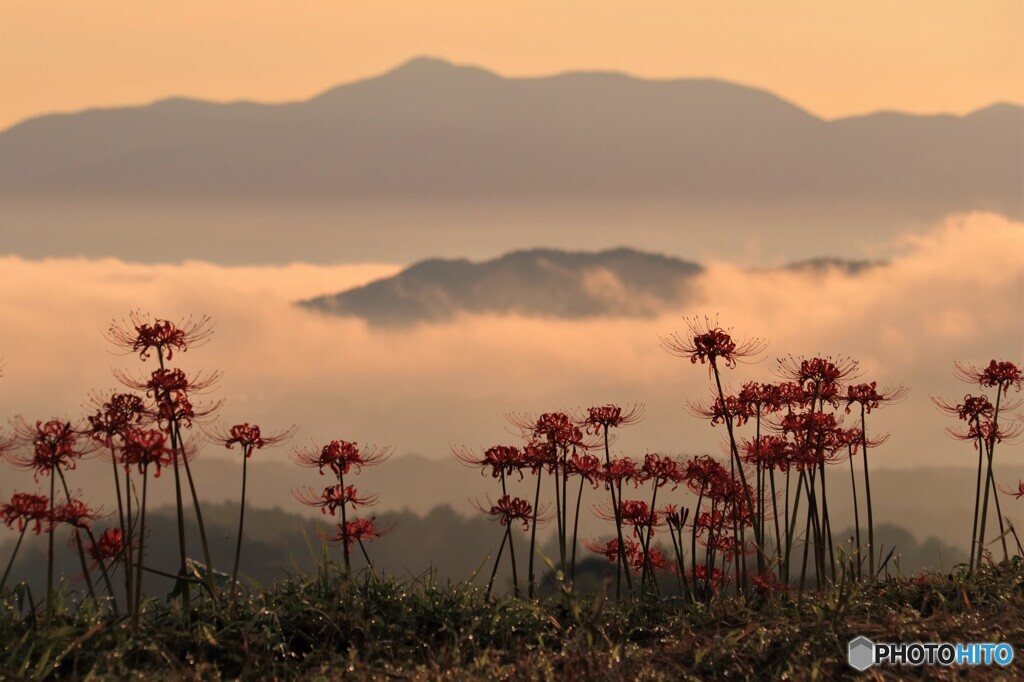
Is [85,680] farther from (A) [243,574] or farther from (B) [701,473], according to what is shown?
(B) [701,473]

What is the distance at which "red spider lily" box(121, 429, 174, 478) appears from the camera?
20.5 ft

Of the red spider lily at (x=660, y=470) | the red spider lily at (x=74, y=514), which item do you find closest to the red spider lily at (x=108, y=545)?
the red spider lily at (x=74, y=514)

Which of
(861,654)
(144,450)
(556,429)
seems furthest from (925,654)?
(144,450)

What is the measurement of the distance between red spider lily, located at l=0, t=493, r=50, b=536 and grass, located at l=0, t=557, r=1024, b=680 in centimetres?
Result: 64

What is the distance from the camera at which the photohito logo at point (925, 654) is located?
249 inches

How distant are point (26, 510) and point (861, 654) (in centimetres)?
500

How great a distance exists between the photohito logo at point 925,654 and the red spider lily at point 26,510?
15.8 feet

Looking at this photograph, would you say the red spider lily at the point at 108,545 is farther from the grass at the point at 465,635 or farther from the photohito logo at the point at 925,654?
the photohito logo at the point at 925,654

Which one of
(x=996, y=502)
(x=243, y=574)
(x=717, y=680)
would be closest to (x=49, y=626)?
(x=243, y=574)

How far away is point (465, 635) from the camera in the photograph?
6.68 m

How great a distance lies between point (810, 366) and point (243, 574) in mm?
4023

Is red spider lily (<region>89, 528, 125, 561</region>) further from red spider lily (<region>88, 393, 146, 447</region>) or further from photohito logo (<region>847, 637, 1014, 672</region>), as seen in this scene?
photohito logo (<region>847, 637, 1014, 672</region>)

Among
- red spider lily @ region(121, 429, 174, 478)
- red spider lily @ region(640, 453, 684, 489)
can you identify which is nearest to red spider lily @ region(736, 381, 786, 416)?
red spider lily @ region(640, 453, 684, 489)

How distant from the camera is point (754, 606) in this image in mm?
7465
